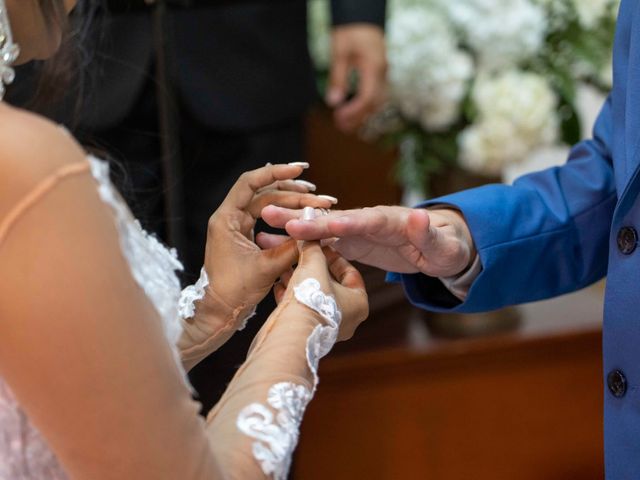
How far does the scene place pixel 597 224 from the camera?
42.3 inches

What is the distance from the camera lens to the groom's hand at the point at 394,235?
0.92m

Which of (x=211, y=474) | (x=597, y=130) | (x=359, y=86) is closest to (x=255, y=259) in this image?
(x=211, y=474)

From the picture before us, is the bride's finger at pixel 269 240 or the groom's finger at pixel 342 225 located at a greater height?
the groom's finger at pixel 342 225

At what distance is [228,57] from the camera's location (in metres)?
1.54

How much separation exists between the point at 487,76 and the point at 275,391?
106 cm

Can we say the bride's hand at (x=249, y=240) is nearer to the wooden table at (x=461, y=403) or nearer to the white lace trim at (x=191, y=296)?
the white lace trim at (x=191, y=296)

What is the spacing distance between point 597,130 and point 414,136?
0.68 metres

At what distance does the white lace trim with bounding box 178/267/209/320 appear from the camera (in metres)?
0.94

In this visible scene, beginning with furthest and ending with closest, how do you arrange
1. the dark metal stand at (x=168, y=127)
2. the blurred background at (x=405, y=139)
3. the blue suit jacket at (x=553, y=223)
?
the blurred background at (x=405, y=139) → the dark metal stand at (x=168, y=127) → the blue suit jacket at (x=553, y=223)

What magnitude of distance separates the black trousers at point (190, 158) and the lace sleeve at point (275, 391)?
Answer: 20cm

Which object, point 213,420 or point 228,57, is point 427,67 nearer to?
point 228,57

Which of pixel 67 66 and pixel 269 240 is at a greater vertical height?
pixel 67 66

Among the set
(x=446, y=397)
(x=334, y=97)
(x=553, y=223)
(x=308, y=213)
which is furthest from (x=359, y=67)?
(x=308, y=213)

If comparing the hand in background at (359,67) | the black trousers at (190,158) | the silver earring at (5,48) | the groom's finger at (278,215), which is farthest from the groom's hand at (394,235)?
the hand in background at (359,67)
